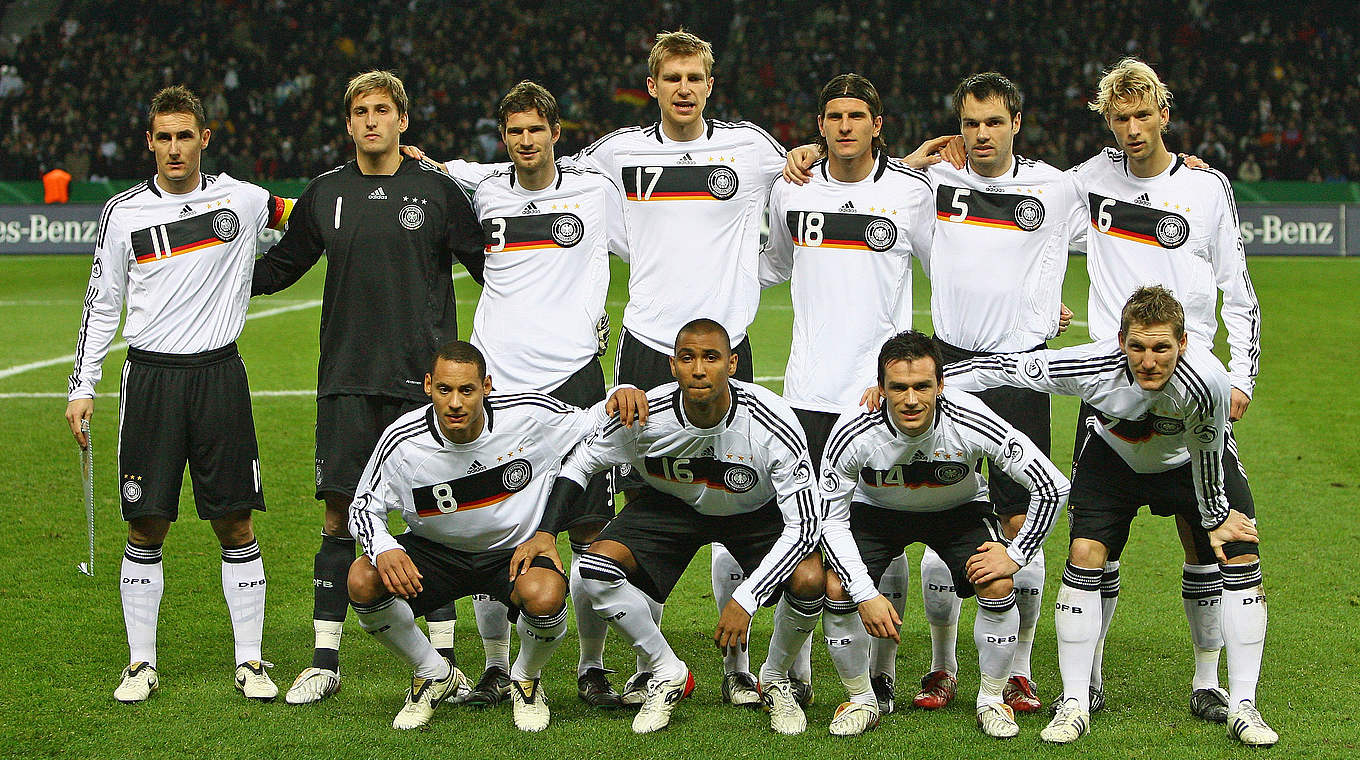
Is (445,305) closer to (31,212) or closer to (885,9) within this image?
(31,212)

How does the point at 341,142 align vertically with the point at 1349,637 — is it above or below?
above

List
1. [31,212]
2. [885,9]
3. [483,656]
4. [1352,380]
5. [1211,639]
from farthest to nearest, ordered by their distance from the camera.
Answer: [885,9] < [31,212] < [1352,380] < [483,656] < [1211,639]

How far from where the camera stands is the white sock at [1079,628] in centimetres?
510

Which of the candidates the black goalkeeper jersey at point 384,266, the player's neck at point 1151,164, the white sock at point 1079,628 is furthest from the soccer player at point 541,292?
the player's neck at point 1151,164

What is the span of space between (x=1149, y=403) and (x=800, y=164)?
5.63 ft

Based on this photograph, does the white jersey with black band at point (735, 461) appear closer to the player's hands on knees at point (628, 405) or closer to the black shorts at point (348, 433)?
the player's hands on knees at point (628, 405)

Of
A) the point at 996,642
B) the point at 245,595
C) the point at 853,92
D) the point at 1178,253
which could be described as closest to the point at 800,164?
the point at 853,92

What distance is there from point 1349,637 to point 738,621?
10.2ft

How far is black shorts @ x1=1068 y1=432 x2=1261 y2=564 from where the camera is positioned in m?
5.13

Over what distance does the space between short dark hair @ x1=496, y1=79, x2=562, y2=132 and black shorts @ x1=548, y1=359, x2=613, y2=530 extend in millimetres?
1059

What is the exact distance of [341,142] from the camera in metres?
28.6

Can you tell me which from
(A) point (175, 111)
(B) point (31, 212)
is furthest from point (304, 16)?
(A) point (175, 111)

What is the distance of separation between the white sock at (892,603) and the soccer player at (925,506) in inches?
11.6

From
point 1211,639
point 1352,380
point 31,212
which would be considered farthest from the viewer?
point 31,212
